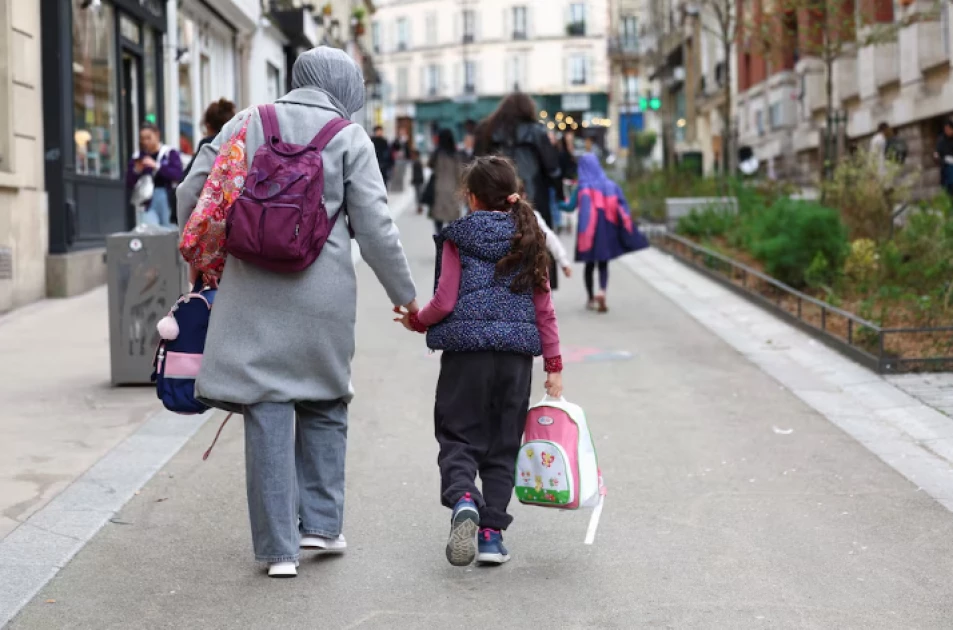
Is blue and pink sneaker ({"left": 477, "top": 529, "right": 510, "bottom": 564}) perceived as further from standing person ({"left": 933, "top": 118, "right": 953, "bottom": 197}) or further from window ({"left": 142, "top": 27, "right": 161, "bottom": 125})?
window ({"left": 142, "top": 27, "right": 161, "bottom": 125})

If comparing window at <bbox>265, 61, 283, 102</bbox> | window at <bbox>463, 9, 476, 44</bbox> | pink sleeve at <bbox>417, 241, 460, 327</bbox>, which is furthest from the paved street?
window at <bbox>463, 9, 476, 44</bbox>

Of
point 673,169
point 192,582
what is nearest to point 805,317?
point 192,582

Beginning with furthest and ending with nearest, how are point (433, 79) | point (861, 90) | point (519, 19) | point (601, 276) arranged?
point (433, 79), point (519, 19), point (861, 90), point (601, 276)

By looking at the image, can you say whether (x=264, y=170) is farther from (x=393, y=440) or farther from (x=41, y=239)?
(x=41, y=239)

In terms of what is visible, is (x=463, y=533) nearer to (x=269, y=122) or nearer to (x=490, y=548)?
(x=490, y=548)

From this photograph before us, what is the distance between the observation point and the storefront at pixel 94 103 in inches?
565

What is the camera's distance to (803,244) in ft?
41.3

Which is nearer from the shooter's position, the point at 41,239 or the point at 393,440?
the point at 393,440

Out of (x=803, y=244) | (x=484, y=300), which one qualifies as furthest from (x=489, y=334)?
(x=803, y=244)

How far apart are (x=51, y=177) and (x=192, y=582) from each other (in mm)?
10373

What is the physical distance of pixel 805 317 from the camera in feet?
38.3

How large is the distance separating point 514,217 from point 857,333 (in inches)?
217

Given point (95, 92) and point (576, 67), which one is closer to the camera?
point (95, 92)

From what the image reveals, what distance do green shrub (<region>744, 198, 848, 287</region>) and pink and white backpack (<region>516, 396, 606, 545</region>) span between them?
7778 millimetres
